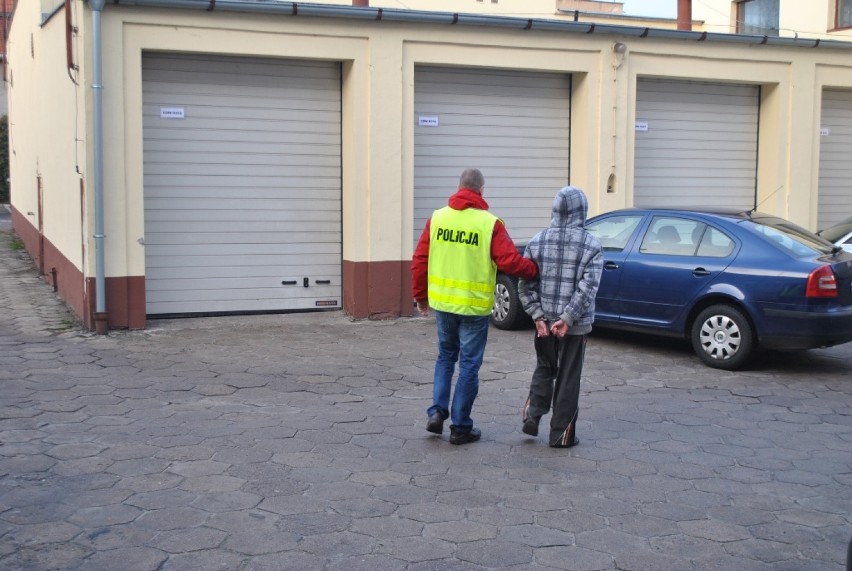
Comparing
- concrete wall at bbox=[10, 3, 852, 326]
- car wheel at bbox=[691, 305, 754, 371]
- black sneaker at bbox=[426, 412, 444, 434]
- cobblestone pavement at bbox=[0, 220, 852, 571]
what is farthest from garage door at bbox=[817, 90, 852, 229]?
black sneaker at bbox=[426, 412, 444, 434]

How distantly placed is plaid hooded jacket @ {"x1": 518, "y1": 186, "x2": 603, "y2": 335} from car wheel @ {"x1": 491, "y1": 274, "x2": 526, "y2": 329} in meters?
4.77

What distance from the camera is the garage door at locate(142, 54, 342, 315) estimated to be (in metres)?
12.1

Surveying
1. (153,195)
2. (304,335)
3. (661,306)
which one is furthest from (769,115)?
(153,195)

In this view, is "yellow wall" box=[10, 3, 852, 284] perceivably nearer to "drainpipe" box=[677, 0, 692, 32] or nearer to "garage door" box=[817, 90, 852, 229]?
"garage door" box=[817, 90, 852, 229]

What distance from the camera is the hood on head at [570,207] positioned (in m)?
6.84

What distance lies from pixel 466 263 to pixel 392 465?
1.45 metres

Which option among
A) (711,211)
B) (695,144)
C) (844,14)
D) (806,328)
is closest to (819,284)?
(806,328)

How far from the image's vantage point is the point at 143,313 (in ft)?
38.0

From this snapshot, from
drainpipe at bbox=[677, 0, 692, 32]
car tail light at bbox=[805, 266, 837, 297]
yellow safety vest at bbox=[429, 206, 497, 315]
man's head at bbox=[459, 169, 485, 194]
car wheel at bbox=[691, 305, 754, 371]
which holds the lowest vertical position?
car wheel at bbox=[691, 305, 754, 371]

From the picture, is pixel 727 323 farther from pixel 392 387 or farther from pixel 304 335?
pixel 304 335

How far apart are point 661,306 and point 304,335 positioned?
4033 mm

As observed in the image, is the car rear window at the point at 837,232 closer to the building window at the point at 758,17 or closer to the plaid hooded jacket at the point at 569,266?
the plaid hooded jacket at the point at 569,266

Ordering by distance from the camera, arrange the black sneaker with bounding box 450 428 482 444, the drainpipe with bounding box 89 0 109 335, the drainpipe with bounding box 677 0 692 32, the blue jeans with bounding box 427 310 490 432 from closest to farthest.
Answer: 1. the blue jeans with bounding box 427 310 490 432
2. the black sneaker with bounding box 450 428 482 444
3. the drainpipe with bounding box 89 0 109 335
4. the drainpipe with bounding box 677 0 692 32

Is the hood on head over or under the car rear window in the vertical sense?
over
